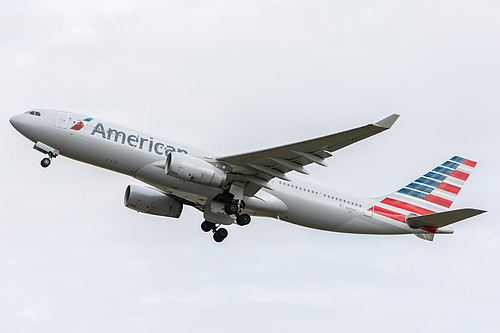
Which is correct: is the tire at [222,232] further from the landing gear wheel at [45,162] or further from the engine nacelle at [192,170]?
the landing gear wheel at [45,162]

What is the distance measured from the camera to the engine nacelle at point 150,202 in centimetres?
3772

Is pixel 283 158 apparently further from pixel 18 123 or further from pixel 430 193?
pixel 18 123

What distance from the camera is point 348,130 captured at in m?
29.2

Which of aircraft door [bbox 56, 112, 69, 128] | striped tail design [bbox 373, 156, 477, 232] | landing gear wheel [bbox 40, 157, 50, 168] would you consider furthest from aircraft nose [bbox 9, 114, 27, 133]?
striped tail design [bbox 373, 156, 477, 232]

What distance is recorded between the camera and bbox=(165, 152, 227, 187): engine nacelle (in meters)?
31.9

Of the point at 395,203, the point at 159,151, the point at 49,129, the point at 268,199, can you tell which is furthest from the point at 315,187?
the point at 49,129

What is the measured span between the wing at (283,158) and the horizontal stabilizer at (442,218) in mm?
7272

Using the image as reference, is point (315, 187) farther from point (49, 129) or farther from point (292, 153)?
point (49, 129)

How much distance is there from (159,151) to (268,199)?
574cm

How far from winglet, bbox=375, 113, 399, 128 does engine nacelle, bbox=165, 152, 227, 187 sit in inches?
327

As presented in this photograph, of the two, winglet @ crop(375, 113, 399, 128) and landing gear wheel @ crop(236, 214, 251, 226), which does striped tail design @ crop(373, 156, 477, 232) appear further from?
winglet @ crop(375, 113, 399, 128)

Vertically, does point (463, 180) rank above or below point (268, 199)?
above

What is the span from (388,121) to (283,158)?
251 inches

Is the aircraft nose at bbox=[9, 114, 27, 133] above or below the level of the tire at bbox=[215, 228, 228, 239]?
above
